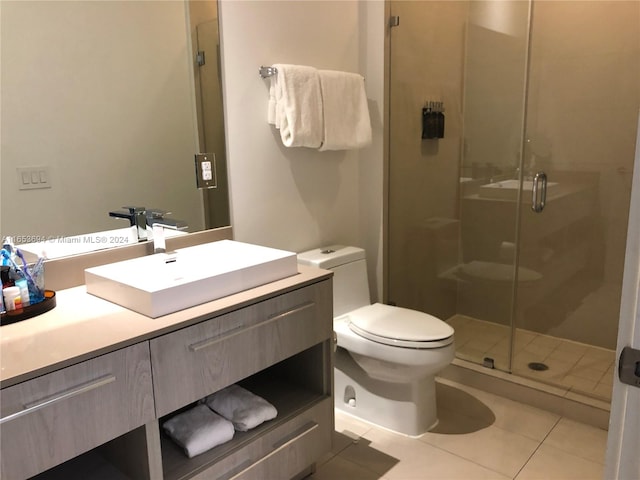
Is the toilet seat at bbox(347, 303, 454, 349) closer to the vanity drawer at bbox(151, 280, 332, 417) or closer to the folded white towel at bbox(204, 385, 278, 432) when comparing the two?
the vanity drawer at bbox(151, 280, 332, 417)

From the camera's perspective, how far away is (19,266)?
1.47 meters

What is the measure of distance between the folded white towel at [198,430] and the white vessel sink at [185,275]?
42 cm

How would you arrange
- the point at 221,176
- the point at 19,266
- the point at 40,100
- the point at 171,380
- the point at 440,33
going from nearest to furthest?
the point at 171,380
the point at 19,266
the point at 40,100
the point at 221,176
the point at 440,33

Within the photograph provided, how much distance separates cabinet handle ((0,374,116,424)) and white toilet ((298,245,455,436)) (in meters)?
1.20

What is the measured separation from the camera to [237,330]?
1524 mm

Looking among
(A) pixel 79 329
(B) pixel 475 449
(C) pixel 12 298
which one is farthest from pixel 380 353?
(C) pixel 12 298

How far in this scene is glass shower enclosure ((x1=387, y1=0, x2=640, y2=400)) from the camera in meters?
2.71

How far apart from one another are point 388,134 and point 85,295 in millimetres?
1718

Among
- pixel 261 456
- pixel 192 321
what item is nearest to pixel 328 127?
pixel 192 321

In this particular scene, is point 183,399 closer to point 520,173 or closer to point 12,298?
point 12,298

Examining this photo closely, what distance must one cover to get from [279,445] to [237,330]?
47 centimetres

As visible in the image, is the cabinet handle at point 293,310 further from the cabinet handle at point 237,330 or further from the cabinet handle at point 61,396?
the cabinet handle at point 61,396

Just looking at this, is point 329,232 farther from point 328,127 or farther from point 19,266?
point 19,266

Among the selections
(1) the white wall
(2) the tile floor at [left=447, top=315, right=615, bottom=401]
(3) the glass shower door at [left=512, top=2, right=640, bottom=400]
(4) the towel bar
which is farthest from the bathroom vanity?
(3) the glass shower door at [left=512, top=2, right=640, bottom=400]
